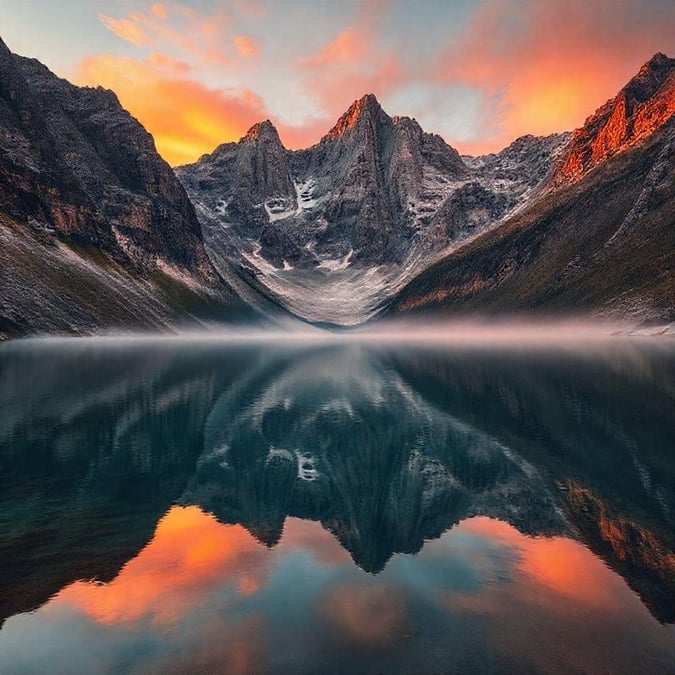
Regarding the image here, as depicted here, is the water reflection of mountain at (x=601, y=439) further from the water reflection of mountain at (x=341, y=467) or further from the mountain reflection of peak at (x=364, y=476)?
the mountain reflection of peak at (x=364, y=476)

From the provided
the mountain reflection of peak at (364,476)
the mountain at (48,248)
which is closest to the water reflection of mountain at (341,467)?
the mountain reflection of peak at (364,476)

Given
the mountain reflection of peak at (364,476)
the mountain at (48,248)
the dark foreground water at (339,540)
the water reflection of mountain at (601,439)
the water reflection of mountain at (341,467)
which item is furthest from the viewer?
the mountain at (48,248)

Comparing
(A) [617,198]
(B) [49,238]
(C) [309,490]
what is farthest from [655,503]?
(A) [617,198]

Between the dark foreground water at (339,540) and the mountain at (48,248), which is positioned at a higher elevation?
the mountain at (48,248)

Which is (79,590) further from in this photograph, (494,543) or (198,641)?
(494,543)

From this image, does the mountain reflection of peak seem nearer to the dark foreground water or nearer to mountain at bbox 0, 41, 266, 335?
the dark foreground water

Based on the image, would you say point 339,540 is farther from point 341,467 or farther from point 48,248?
point 48,248

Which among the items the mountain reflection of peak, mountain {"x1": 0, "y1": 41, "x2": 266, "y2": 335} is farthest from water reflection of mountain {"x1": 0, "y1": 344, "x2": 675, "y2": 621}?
mountain {"x1": 0, "y1": 41, "x2": 266, "y2": 335}

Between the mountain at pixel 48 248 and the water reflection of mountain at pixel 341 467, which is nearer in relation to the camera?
the water reflection of mountain at pixel 341 467
